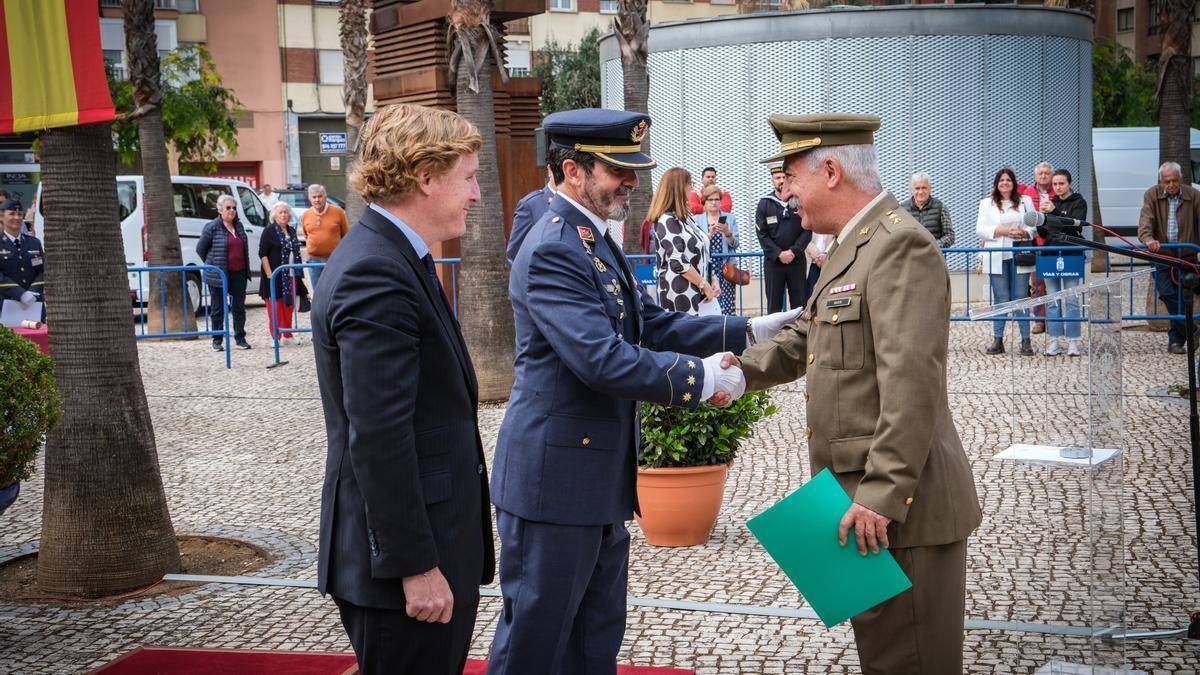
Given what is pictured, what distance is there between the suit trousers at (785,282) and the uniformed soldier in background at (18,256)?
7904 millimetres

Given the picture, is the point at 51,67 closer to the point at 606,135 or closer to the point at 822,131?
the point at 606,135

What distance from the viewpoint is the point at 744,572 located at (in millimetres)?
6078

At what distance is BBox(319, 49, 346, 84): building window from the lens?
161 ft

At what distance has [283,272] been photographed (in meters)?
15.6

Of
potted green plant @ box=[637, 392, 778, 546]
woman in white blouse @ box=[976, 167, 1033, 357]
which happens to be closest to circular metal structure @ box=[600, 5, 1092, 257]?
woman in white blouse @ box=[976, 167, 1033, 357]

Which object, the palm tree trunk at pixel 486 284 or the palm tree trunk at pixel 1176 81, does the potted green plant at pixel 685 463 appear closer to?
the palm tree trunk at pixel 486 284

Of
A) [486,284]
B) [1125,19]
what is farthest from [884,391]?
[1125,19]

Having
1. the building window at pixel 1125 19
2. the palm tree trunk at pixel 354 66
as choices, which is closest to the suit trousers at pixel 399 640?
the palm tree trunk at pixel 354 66

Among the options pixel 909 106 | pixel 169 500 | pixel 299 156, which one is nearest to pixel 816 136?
pixel 169 500

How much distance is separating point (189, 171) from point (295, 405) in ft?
85.7

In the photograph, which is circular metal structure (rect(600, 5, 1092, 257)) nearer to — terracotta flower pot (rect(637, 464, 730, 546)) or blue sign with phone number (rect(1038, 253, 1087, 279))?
blue sign with phone number (rect(1038, 253, 1087, 279))

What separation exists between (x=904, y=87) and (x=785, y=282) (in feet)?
25.8

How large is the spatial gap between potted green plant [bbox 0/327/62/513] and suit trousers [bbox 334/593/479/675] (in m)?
2.77

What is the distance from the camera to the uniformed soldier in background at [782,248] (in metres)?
13.6
